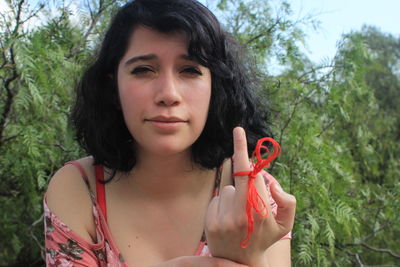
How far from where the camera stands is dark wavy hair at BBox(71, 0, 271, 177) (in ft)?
5.54

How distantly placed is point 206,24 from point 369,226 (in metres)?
2.25

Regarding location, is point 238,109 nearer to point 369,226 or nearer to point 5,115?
point 5,115

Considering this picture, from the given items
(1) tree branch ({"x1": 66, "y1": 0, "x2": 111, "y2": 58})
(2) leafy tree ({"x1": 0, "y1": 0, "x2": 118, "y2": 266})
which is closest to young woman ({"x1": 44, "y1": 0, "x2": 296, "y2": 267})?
(2) leafy tree ({"x1": 0, "y1": 0, "x2": 118, "y2": 266})

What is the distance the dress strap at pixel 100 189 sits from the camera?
1.93 metres

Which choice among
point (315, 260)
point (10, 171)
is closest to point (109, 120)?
point (10, 171)

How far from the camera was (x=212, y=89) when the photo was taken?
183 cm

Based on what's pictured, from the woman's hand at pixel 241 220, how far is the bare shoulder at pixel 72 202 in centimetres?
70

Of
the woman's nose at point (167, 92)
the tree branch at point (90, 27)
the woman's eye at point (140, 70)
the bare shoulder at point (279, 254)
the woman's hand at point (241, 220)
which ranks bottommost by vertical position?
the bare shoulder at point (279, 254)

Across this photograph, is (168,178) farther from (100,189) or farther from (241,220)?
(241,220)

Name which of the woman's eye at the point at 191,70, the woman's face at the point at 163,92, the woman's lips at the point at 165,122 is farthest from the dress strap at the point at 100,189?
the woman's eye at the point at 191,70

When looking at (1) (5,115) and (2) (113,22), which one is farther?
(1) (5,115)

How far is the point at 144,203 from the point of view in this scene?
199 centimetres

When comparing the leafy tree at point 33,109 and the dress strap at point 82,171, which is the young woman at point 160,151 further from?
the leafy tree at point 33,109

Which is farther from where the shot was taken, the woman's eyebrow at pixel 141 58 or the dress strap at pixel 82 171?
the dress strap at pixel 82 171
